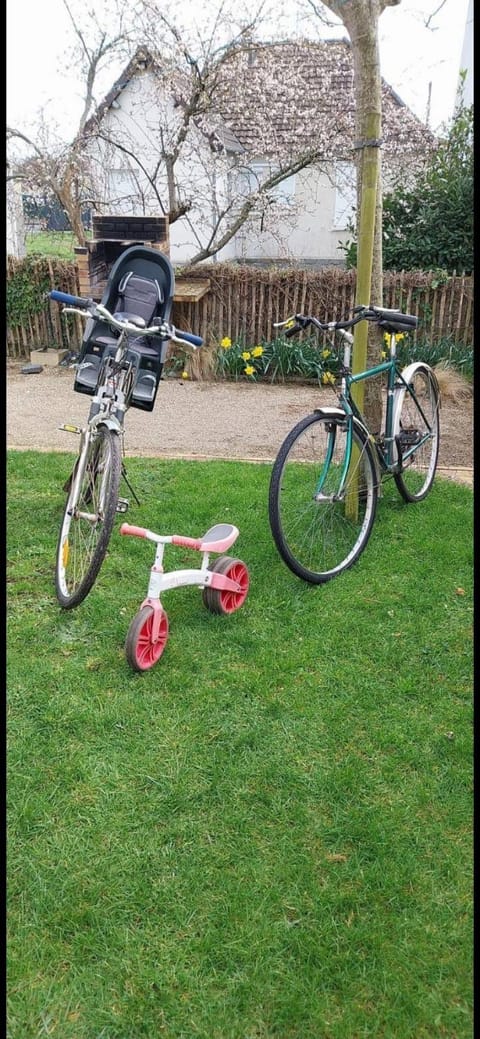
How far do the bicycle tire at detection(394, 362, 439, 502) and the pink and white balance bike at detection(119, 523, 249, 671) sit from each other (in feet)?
4.68

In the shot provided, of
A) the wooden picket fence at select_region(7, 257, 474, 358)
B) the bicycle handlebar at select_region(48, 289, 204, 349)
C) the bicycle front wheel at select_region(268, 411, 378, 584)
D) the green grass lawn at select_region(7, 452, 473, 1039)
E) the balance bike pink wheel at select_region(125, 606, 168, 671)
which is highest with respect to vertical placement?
the wooden picket fence at select_region(7, 257, 474, 358)

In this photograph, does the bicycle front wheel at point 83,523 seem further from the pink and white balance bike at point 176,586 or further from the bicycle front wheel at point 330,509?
the bicycle front wheel at point 330,509

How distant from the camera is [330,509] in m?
4.01

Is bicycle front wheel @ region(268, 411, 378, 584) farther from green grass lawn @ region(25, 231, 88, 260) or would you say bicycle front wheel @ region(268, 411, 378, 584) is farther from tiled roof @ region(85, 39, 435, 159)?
green grass lawn @ region(25, 231, 88, 260)

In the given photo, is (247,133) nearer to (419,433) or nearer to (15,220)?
(15,220)

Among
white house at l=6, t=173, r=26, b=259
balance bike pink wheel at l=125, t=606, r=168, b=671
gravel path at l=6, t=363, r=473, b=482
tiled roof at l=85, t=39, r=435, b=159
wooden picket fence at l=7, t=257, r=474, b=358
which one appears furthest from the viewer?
white house at l=6, t=173, r=26, b=259

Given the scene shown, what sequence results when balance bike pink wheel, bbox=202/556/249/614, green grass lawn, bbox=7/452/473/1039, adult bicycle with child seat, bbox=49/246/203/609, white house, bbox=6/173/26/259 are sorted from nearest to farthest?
1. green grass lawn, bbox=7/452/473/1039
2. adult bicycle with child seat, bbox=49/246/203/609
3. balance bike pink wheel, bbox=202/556/249/614
4. white house, bbox=6/173/26/259

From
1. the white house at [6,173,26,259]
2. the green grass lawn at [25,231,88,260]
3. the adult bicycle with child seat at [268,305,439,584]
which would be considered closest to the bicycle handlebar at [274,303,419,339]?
the adult bicycle with child seat at [268,305,439,584]

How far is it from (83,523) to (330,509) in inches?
51.3

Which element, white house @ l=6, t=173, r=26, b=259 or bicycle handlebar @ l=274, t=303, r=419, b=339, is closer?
bicycle handlebar @ l=274, t=303, r=419, b=339

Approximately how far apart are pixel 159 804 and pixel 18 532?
225cm

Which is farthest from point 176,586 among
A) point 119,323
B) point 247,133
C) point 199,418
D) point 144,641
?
point 247,133

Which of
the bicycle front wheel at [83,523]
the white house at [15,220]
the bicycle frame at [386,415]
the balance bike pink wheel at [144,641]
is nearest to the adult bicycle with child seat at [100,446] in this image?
the bicycle front wheel at [83,523]

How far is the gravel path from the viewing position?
19.6 ft
